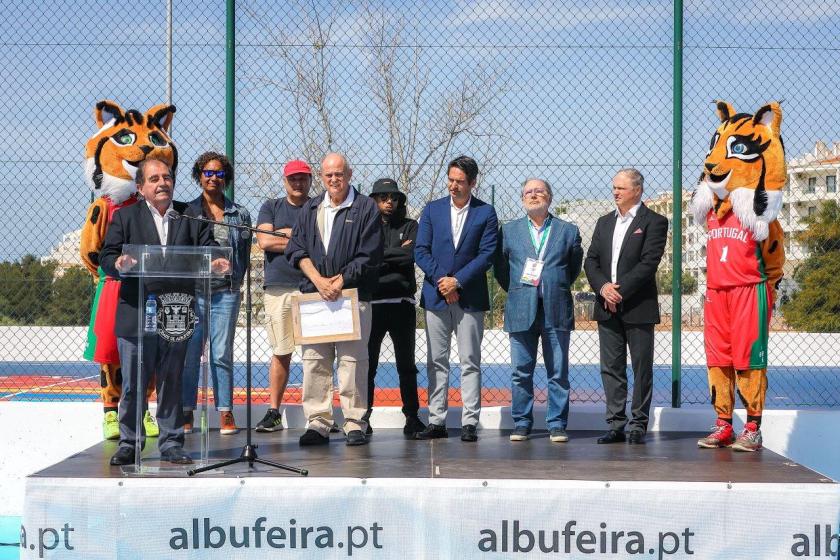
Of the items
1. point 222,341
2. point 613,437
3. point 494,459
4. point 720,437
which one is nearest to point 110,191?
point 222,341

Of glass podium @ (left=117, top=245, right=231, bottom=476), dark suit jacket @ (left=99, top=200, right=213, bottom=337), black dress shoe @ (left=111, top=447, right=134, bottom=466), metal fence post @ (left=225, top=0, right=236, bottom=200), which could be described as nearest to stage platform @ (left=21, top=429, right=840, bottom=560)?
glass podium @ (left=117, top=245, right=231, bottom=476)

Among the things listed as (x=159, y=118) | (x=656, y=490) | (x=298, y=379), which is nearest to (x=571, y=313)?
(x=656, y=490)

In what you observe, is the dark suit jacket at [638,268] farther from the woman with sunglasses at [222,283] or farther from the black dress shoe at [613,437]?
the woman with sunglasses at [222,283]

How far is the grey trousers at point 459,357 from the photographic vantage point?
6.25 metres

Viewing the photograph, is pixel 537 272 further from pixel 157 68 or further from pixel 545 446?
pixel 157 68

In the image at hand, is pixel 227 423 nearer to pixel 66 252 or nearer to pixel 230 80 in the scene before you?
pixel 230 80

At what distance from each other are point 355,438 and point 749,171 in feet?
9.39

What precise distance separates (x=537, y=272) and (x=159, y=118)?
2.64m

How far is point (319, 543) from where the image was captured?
15.4 ft

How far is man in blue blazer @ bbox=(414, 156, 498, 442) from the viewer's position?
622 centimetres

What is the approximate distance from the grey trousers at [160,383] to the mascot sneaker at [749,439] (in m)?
3.21

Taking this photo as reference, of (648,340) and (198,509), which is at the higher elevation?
(648,340)

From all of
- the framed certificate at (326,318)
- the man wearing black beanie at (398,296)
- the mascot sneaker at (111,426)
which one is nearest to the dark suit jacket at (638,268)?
the man wearing black beanie at (398,296)

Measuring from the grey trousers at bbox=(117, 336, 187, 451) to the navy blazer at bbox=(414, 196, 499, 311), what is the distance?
1.69 metres
